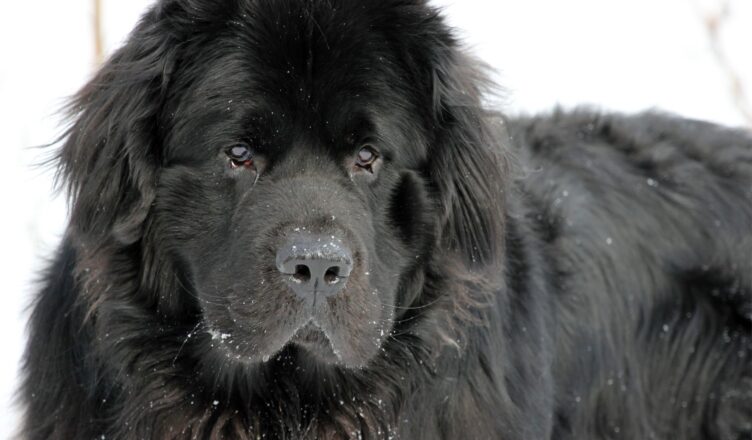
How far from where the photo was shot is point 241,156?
348 centimetres

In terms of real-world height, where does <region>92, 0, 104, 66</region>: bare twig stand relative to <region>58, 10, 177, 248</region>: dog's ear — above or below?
below

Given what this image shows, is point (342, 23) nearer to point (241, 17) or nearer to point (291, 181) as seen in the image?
point (241, 17)

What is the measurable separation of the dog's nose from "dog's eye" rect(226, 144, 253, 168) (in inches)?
16.8

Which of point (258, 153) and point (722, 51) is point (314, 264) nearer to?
point (258, 153)

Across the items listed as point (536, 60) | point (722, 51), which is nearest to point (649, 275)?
point (722, 51)

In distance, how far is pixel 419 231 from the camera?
375cm

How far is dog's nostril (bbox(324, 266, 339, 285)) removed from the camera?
318 centimetres

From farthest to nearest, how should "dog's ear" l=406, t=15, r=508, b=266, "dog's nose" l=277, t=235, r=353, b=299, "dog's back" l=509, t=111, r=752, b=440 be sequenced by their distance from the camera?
"dog's back" l=509, t=111, r=752, b=440 < "dog's ear" l=406, t=15, r=508, b=266 < "dog's nose" l=277, t=235, r=353, b=299

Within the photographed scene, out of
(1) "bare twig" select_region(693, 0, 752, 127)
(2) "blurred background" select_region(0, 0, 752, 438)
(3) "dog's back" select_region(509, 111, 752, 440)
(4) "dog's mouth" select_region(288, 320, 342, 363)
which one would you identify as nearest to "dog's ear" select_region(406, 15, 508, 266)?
(4) "dog's mouth" select_region(288, 320, 342, 363)

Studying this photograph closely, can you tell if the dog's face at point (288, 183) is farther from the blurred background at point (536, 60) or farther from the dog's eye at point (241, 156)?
the blurred background at point (536, 60)

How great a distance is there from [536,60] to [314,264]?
31.8 feet

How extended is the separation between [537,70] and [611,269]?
745cm

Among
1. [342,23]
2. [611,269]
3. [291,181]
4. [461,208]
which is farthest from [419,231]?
[611,269]

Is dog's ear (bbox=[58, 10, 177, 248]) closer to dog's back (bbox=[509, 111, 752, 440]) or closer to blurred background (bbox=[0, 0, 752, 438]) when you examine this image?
dog's back (bbox=[509, 111, 752, 440])
